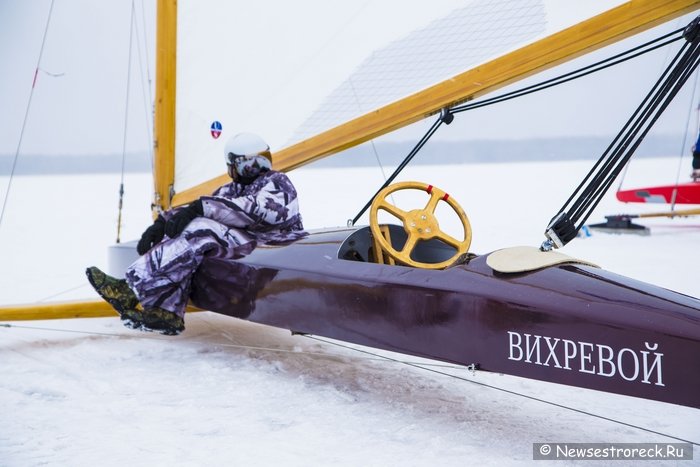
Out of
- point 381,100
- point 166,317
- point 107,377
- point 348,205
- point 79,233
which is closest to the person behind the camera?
point 107,377

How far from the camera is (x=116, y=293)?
127 inches

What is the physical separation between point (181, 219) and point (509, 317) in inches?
63.2

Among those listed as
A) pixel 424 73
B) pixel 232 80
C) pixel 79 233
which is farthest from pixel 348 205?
pixel 424 73

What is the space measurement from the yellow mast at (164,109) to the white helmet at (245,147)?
3.30 feet

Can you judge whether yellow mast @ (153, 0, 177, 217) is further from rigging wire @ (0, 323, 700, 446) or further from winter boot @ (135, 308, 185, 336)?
winter boot @ (135, 308, 185, 336)

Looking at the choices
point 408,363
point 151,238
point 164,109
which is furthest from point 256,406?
point 164,109

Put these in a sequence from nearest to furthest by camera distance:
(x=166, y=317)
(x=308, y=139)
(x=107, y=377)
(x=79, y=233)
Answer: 1. (x=107, y=377)
2. (x=166, y=317)
3. (x=308, y=139)
4. (x=79, y=233)

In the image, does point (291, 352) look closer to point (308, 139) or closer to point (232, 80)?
point (308, 139)

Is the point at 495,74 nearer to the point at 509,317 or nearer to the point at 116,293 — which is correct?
the point at 509,317

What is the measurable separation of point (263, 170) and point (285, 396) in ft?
3.94

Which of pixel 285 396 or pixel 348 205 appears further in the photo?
pixel 348 205

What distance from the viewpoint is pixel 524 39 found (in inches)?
106

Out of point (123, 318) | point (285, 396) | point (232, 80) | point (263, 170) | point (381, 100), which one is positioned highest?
point (232, 80)

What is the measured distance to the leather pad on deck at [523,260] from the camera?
2188mm
